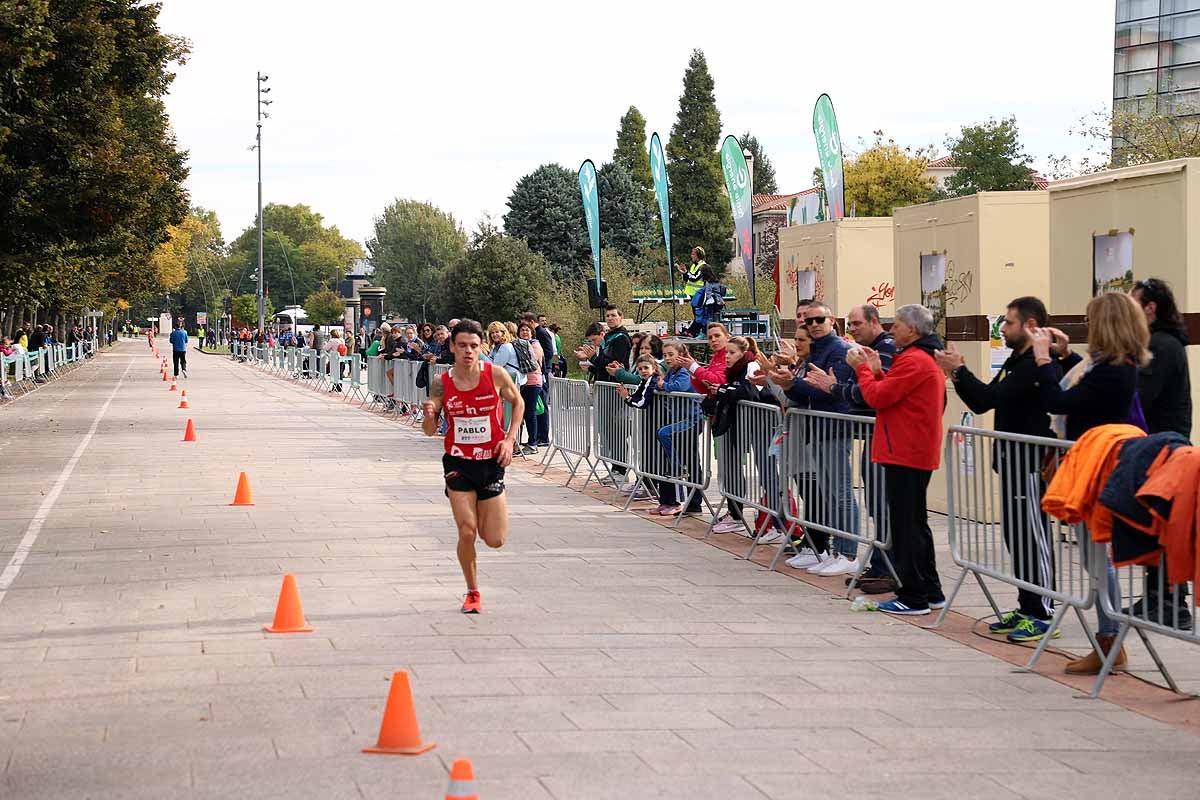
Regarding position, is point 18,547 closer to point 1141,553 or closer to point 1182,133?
Result: point 1141,553

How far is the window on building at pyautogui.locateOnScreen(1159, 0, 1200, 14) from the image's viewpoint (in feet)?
252

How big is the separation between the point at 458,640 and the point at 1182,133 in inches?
1651

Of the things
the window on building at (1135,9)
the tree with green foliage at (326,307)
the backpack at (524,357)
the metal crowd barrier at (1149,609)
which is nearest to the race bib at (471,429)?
the metal crowd barrier at (1149,609)

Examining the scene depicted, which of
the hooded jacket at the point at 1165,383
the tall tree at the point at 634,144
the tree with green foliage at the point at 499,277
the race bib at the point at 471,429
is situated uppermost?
the tall tree at the point at 634,144

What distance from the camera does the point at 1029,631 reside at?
329 inches

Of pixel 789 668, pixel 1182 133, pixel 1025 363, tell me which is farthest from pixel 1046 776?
pixel 1182 133

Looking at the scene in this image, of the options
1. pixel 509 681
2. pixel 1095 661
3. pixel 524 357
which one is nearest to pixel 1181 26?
pixel 524 357

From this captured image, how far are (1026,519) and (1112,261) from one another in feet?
17.4

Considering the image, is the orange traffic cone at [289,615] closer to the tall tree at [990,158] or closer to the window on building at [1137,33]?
the tall tree at [990,158]

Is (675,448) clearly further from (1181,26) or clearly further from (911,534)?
(1181,26)

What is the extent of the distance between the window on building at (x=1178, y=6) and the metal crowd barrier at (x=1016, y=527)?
76210 mm

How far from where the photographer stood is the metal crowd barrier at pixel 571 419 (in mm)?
16859

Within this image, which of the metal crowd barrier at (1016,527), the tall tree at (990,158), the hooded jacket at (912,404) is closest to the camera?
the metal crowd barrier at (1016,527)

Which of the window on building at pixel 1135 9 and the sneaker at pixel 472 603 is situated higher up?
the window on building at pixel 1135 9
